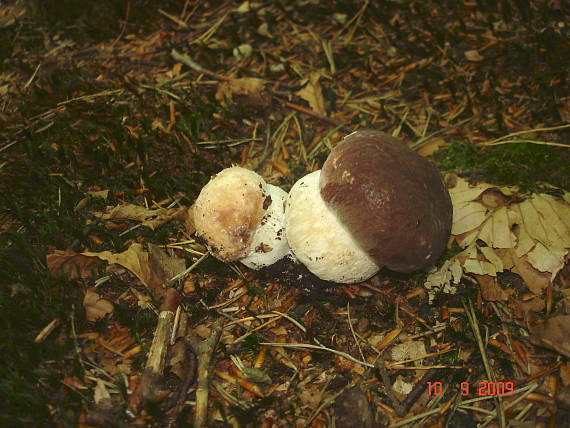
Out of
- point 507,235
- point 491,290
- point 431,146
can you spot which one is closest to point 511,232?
point 507,235

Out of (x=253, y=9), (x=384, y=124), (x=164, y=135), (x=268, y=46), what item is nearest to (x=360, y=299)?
(x=384, y=124)

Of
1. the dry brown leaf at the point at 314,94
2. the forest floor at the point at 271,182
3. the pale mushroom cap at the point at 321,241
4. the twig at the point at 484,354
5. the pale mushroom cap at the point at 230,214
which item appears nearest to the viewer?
the twig at the point at 484,354

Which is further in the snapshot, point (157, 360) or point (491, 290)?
point (491, 290)

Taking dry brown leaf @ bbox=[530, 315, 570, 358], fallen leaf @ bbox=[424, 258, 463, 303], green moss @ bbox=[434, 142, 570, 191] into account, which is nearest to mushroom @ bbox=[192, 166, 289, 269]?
fallen leaf @ bbox=[424, 258, 463, 303]

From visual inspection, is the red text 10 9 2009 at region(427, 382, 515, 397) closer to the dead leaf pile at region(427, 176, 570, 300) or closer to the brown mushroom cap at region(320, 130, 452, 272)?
the dead leaf pile at region(427, 176, 570, 300)

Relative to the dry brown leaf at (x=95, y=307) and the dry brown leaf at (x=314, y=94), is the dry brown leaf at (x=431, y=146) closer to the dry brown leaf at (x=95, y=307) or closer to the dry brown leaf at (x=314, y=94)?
the dry brown leaf at (x=314, y=94)

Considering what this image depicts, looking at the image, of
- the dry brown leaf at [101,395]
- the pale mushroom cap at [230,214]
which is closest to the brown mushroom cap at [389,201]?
the pale mushroom cap at [230,214]

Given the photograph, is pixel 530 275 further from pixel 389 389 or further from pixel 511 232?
pixel 389 389

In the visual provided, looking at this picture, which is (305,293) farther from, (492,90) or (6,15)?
(6,15)
